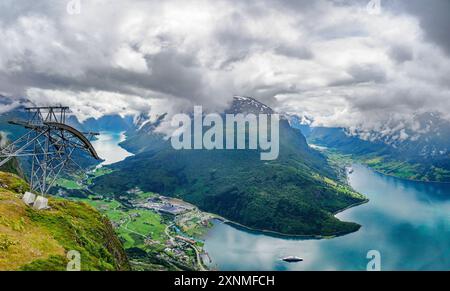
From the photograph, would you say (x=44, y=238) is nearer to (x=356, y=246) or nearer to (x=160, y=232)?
(x=356, y=246)

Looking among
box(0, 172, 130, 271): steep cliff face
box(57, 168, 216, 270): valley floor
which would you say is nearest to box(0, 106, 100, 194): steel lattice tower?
box(0, 172, 130, 271): steep cliff face

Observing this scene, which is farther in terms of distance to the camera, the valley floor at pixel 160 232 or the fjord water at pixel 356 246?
the valley floor at pixel 160 232

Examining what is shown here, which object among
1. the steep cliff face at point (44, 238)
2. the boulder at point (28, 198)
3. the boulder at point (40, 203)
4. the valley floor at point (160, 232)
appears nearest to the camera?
the steep cliff face at point (44, 238)

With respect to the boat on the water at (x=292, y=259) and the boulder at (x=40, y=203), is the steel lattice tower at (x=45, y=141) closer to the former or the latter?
the boulder at (x=40, y=203)

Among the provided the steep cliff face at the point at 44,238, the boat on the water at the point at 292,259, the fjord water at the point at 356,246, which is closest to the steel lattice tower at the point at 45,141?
the steep cliff face at the point at 44,238

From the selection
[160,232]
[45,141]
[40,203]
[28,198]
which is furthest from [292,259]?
[45,141]

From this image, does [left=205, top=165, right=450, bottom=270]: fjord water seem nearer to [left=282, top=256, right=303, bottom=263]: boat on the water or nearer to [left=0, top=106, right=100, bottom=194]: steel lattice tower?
[left=282, top=256, right=303, bottom=263]: boat on the water
